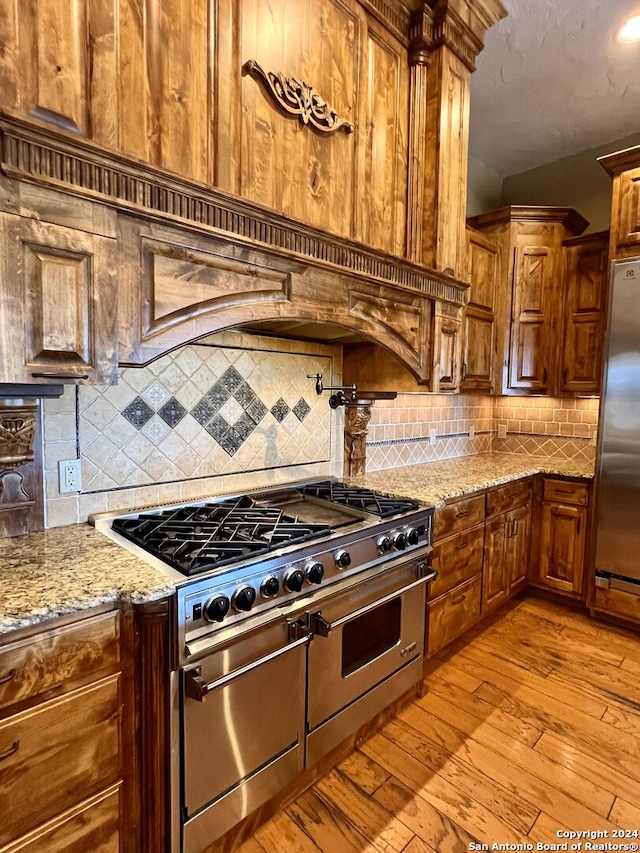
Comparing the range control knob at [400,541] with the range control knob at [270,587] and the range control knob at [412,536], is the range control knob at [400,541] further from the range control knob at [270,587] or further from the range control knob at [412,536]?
the range control knob at [270,587]

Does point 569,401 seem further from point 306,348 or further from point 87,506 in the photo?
point 87,506

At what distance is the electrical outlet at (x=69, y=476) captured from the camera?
1603 millimetres

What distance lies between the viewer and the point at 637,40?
7.75ft

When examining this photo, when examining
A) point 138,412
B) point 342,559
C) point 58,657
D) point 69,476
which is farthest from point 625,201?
point 58,657

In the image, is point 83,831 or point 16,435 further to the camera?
point 16,435

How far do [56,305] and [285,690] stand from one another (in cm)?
139

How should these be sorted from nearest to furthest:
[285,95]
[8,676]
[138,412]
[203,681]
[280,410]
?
[8,676]
[203,681]
[285,95]
[138,412]
[280,410]

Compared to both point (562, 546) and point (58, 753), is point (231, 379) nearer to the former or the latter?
point (58, 753)

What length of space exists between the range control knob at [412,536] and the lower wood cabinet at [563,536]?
5.18ft

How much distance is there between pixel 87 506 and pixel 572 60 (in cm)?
336

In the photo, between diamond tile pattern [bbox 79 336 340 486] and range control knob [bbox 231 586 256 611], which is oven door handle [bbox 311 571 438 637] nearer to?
range control knob [bbox 231 586 256 611]

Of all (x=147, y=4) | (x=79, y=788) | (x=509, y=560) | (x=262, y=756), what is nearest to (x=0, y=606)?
(x=79, y=788)

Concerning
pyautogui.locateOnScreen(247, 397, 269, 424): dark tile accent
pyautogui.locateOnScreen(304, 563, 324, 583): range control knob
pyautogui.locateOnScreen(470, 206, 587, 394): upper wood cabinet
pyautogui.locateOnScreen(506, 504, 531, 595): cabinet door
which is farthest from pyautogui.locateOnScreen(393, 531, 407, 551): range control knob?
pyautogui.locateOnScreen(470, 206, 587, 394): upper wood cabinet

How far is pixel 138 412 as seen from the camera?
70.5 inches
